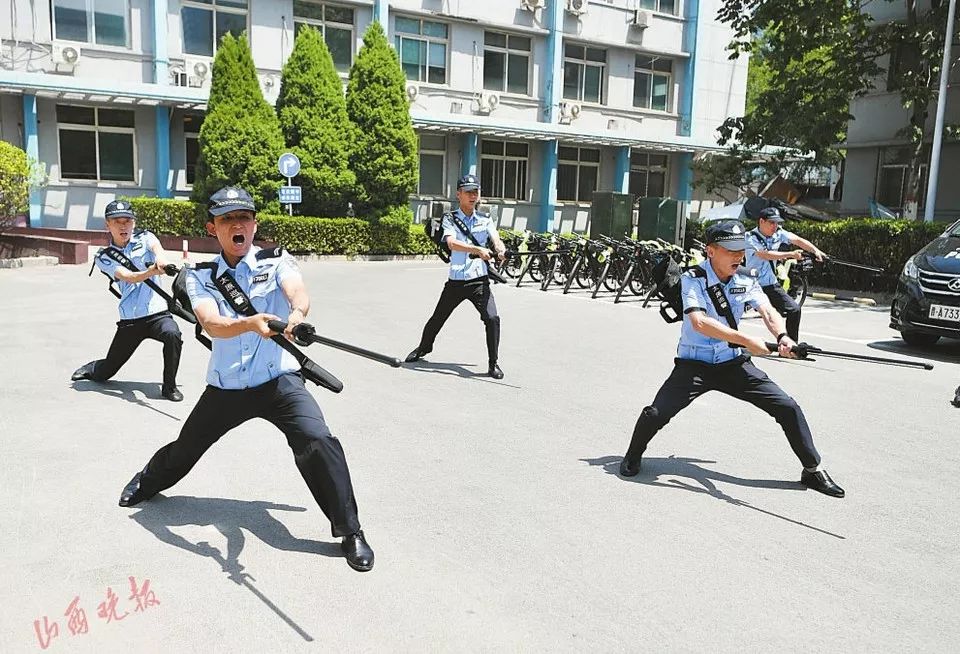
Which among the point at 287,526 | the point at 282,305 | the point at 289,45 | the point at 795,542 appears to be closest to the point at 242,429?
the point at 287,526

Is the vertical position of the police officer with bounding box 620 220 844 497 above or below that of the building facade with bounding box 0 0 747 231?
below

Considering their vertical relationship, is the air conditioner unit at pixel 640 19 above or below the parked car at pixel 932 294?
above

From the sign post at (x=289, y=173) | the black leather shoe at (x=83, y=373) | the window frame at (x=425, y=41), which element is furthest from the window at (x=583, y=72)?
the black leather shoe at (x=83, y=373)

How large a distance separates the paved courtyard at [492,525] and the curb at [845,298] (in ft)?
25.7

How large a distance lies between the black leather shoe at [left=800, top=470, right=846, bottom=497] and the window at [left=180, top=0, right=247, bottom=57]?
23010 mm

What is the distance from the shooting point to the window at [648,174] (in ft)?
106

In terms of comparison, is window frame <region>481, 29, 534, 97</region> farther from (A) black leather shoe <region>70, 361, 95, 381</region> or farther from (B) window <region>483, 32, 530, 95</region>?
(A) black leather shoe <region>70, 361, 95, 381</region>

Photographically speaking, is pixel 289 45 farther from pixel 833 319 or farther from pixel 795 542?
pixel 795 542

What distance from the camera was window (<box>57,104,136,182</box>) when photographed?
23016 mm

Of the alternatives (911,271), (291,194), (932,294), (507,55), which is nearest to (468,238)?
(932,294)

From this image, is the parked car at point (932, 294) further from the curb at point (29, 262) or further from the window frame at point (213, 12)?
the window frame at point (213, 12)

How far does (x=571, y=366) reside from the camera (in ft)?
28.2

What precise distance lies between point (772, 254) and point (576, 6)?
74.4 feet

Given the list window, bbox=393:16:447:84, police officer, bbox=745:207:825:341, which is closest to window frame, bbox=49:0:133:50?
window, bbox=393:16:447:84
